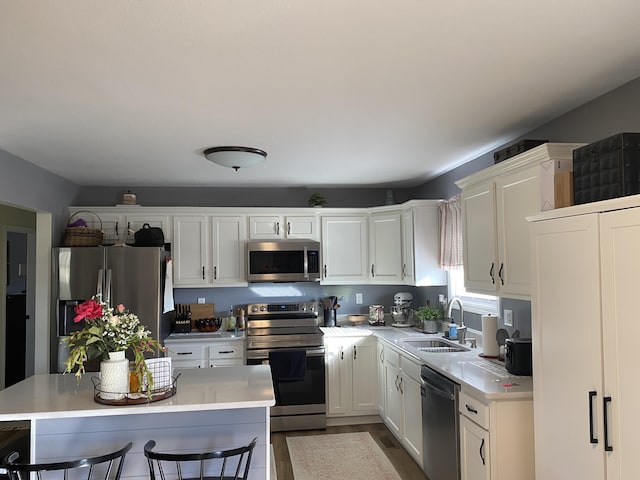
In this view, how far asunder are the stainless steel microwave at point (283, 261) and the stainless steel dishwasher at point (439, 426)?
6.40ft

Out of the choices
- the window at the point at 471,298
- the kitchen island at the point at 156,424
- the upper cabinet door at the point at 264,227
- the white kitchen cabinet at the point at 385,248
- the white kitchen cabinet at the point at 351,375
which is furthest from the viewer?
the upper cabinet door at the point at 264,227

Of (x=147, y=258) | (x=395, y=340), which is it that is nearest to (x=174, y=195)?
(x=147, y=258)

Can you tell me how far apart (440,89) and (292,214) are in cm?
292

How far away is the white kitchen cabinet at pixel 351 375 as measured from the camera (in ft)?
15.6

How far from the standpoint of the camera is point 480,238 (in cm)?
321

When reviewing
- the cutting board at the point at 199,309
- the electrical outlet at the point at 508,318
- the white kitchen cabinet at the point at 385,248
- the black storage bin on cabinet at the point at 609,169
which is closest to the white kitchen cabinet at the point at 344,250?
the white kitchen cabinet at the point at 385,248

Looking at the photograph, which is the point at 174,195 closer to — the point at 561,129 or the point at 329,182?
the point at 329,182

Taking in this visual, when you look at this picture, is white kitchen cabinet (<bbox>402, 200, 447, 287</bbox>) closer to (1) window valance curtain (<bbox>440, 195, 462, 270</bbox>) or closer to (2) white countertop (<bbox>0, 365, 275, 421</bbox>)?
(1) window valance curtain (<bbox>440, 195, 462, 270</bbox>)

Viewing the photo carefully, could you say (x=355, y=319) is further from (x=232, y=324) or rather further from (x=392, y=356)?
(x=232, y=324)

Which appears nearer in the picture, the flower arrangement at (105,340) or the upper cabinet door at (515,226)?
the flower arrangement at (105,340)

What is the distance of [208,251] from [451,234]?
2.44 metres

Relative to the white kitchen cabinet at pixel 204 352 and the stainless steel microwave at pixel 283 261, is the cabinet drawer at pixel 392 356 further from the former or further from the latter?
the white kitchen cabinet at pixel 204 352

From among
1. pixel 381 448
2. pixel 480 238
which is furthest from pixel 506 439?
pixel 381 448

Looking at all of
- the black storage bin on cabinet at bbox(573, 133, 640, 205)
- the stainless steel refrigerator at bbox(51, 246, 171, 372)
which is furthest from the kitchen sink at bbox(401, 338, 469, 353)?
the stainless steel refrigerator at bbox(51, 246, 171, 372)
